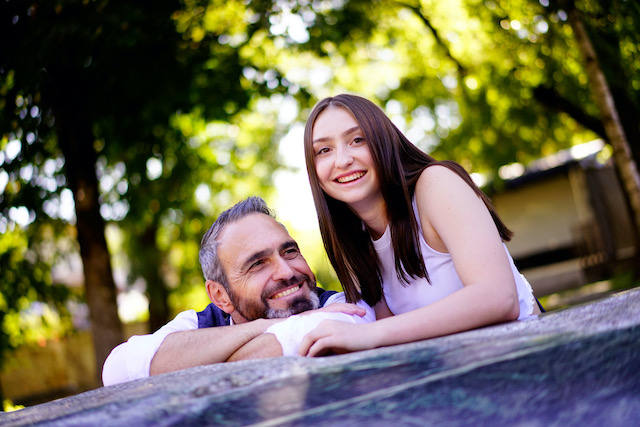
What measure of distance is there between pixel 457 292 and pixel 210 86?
16.5 ft

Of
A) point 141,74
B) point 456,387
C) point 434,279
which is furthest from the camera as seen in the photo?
point 141,74

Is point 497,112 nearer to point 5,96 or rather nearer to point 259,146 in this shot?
point 259,146

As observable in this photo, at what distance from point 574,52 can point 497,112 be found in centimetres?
380

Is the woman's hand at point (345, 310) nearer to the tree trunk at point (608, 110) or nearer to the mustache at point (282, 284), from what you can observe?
the mustache at point (282, 284)

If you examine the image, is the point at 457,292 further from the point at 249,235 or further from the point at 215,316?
the point at 215,316

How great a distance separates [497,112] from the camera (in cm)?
1209

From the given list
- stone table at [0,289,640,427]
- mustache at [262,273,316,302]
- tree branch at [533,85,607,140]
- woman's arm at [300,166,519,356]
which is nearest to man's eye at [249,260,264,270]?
mustache at [262,273,316,302]

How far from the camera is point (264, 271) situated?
293 centimetres

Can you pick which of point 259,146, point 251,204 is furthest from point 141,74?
point 259,146

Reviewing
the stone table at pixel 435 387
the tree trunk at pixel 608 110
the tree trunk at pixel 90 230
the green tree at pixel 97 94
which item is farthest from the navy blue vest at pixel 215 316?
the tree trunk at pixel 608 110

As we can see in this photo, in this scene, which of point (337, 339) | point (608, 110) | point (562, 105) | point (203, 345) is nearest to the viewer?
point (337, 339)

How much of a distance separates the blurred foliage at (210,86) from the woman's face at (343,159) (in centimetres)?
326

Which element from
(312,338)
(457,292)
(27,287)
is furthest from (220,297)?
(27,287)

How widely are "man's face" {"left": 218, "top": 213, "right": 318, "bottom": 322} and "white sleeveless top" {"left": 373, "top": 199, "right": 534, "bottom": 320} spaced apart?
37 centimetres
